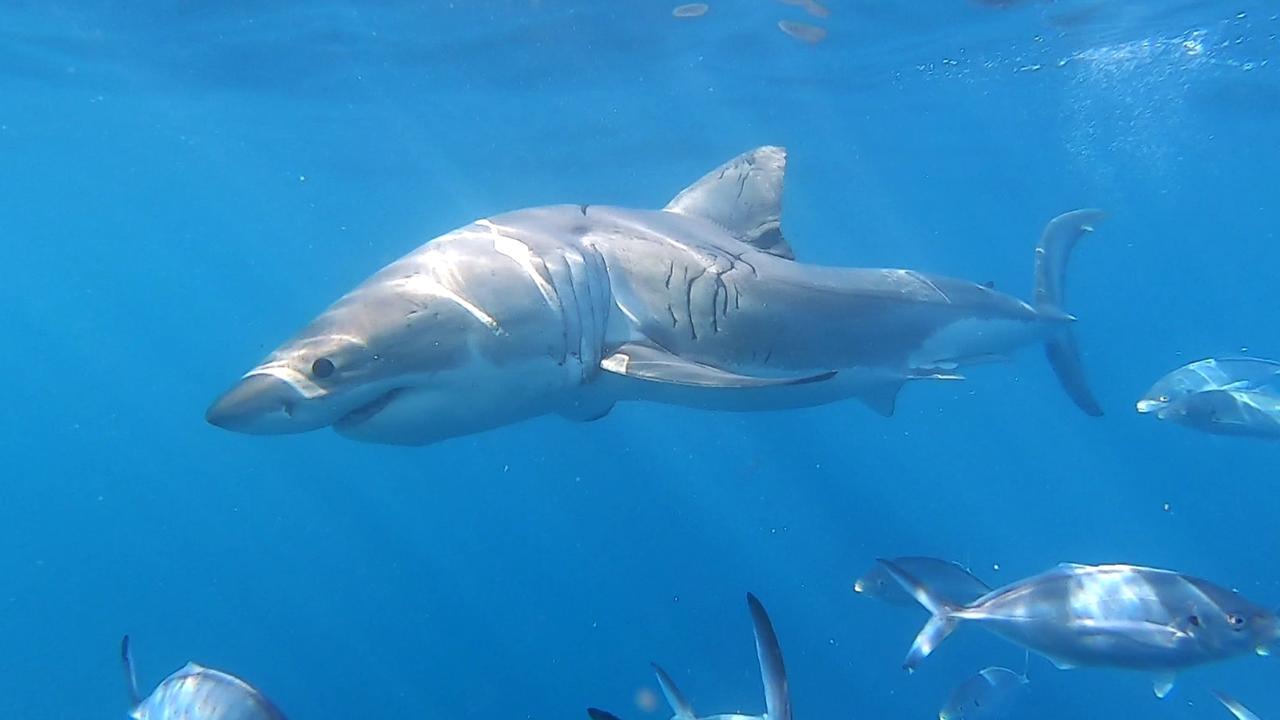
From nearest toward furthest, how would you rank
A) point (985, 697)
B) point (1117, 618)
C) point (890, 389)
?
Result: point (1117, 618) < point (890, 389) < point (985, 697)

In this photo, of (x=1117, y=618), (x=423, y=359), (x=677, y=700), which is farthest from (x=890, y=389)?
(x=423, y=359)

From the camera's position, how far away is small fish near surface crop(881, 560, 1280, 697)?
4.70 metres

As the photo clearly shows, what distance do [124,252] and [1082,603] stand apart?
76.9 meters

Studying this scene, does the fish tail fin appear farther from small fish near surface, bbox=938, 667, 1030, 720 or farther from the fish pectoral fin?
small fish near surface, bbox=938, 667, 1030, 720

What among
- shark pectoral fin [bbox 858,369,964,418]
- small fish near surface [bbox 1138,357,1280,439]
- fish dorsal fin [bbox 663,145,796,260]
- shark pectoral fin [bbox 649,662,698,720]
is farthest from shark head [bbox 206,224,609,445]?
small fish near surface [bbox 1138,357,1280,439]

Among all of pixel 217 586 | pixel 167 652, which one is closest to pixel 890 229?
pixel 217 586

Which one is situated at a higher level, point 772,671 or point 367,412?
point 367,412

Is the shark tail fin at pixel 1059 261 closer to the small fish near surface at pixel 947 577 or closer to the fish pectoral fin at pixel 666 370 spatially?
the small fish near surface at pixel 947 577

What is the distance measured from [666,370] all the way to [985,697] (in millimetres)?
5081

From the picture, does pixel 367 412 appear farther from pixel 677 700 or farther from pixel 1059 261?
pixel 1059 261

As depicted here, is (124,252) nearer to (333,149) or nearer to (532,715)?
(333,149)

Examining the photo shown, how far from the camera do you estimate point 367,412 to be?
389 centimetres

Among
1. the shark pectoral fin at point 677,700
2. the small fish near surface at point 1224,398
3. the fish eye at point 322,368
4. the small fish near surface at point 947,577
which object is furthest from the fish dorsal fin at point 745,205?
the small fish near surface at point 1224,398

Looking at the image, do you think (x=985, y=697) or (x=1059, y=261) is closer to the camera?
(x=985, y=697)
